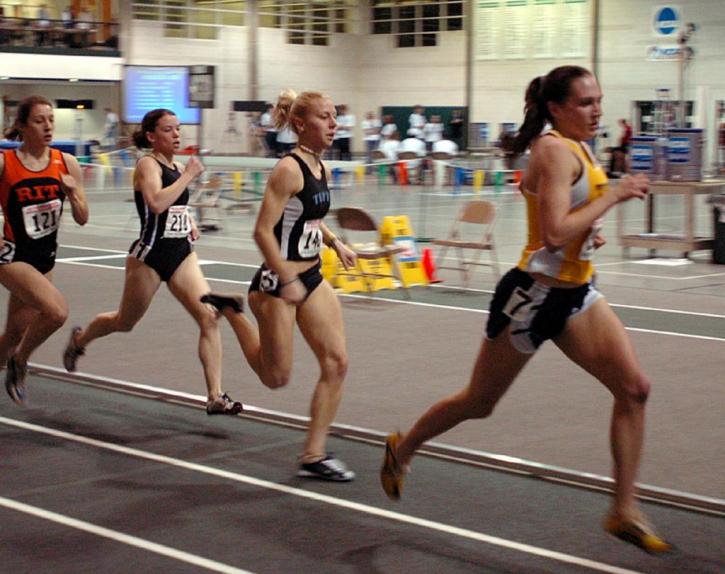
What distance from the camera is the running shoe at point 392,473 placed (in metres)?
5.54

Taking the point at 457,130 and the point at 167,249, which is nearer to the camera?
the point at 167,249

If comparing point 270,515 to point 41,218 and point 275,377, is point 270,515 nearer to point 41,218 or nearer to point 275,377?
point 275,377

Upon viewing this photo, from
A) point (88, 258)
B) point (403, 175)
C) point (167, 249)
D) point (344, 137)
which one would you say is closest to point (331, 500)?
point (167, 249)

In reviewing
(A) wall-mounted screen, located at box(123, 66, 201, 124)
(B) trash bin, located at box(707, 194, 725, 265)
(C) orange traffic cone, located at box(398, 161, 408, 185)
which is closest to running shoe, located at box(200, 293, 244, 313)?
(B) trash bin, located at box(707, 194, 725, 265)

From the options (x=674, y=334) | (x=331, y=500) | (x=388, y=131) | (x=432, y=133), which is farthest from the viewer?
(x=432, y=133)

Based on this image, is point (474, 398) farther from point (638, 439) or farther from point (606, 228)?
point (606, 228)

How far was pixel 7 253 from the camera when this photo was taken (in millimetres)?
7320

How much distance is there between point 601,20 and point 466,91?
6.82m

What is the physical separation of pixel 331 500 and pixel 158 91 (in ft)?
62.7

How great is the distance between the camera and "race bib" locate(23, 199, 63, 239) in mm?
7301

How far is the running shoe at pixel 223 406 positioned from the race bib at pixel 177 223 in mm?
1005

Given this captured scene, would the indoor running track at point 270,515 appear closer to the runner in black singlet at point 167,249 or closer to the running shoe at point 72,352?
the runner in black singlet at point 167,249

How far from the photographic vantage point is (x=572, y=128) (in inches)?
190

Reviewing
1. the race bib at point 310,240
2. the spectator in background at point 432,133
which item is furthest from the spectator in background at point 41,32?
the race bib at point 310,240
